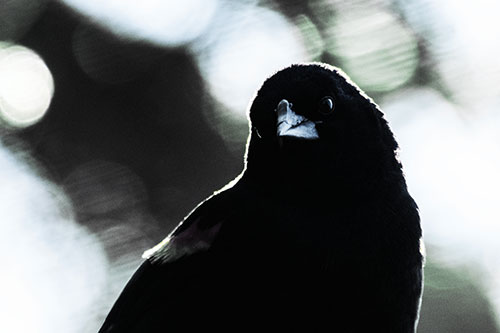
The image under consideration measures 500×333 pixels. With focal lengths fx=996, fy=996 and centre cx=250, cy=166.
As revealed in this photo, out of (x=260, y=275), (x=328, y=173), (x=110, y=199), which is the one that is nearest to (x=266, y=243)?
(x=260, y=275)

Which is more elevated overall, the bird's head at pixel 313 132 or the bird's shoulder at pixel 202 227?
the bird's head at pixel 313 132

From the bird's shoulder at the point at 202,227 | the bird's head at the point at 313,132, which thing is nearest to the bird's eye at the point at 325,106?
the bird's head at the point at 313,132

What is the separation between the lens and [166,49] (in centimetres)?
848

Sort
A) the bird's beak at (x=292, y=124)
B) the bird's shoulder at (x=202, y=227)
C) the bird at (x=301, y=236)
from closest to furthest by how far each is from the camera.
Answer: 1. the bird at (x=301, y=236)
2. the bird's beak at (x=292, y=124)
3. the bird's shoulder at (x=202, y=227)

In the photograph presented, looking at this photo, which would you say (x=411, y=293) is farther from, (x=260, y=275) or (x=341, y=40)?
(x=341, y=40)

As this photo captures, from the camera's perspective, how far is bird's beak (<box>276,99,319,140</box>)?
354 cm

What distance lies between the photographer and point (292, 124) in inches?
141

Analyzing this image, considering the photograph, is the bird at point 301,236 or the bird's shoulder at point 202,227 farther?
the bird's shoulder at point 202,227

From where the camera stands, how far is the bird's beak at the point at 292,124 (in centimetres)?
354

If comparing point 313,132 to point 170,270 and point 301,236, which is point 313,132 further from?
point 170,270

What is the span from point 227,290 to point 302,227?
35 centimetres

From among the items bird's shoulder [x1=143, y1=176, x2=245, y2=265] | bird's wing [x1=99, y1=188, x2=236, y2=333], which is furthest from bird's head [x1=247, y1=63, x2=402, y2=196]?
bird's wing [x1=99, y1=188, x2=236, y2=333]

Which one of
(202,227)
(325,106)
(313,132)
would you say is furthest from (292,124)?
(202,227)

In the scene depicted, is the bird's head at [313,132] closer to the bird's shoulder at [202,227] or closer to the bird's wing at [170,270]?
the bird's shoulder at [202,227]
